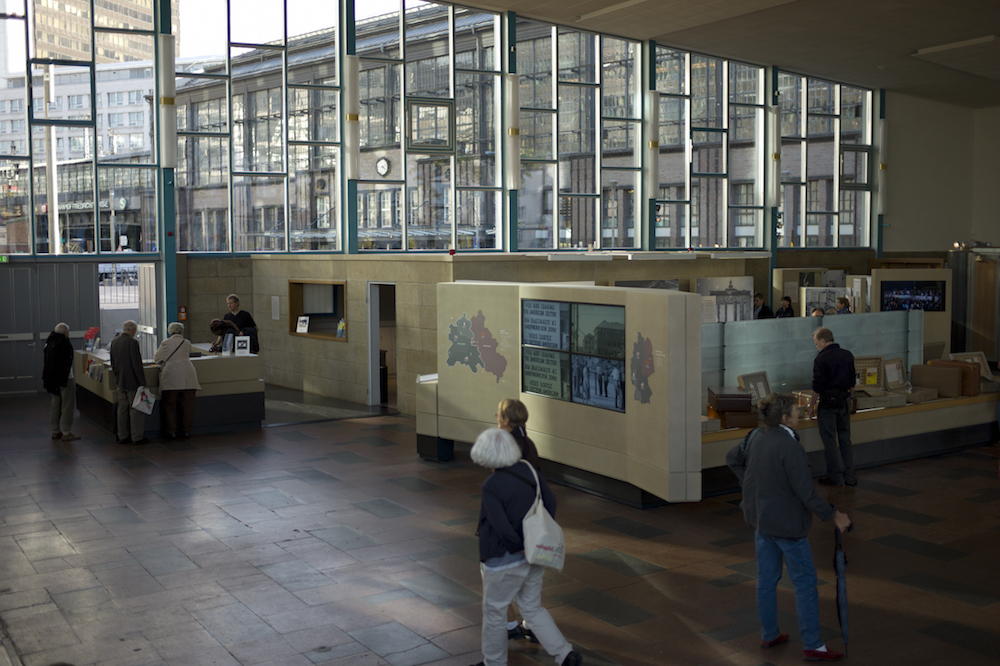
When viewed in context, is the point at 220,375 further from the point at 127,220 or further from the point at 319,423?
the point at 127,220

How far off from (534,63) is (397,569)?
47.8ft

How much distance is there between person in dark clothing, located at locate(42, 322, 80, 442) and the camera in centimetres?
1173

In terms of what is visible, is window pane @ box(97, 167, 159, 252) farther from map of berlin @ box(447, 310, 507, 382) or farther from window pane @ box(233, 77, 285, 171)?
map of berlin @ box(447, 310, 507, 382)

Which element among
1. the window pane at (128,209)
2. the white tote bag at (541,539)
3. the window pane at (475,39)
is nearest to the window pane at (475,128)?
the window pane at (475,39)

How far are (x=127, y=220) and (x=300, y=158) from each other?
3.42 meters

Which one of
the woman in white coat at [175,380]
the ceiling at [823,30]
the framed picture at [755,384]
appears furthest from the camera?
the ceiling at [823,30]

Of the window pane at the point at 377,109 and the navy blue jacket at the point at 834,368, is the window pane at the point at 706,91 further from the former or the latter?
the navy blue jacket at the point at 834,368

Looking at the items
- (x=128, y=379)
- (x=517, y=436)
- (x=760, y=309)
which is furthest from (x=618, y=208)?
(x=517, y=436)

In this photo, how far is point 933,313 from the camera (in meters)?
15.4

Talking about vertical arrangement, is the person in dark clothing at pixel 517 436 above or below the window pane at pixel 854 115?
below

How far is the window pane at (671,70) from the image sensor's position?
828 inches

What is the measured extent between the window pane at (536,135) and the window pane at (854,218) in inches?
361

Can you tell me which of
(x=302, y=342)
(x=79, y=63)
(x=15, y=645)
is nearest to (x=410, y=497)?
(x=15, y=645)

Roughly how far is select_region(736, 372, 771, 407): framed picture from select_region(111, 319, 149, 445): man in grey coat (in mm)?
7195
